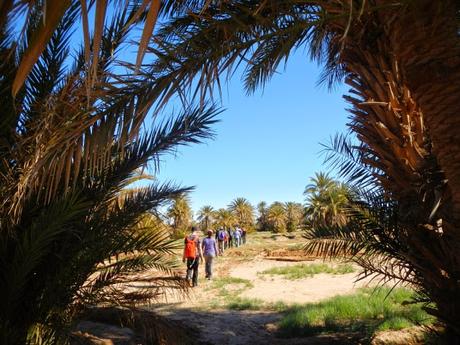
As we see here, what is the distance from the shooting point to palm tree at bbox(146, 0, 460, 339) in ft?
9.77

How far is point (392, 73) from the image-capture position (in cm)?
446

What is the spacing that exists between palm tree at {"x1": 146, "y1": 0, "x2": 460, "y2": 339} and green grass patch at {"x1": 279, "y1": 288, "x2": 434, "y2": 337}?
250 centimetres

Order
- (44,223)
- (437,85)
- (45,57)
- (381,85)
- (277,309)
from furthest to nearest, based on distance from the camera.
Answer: (277,309), (381,85), (45,57), (44,223), (437,85)

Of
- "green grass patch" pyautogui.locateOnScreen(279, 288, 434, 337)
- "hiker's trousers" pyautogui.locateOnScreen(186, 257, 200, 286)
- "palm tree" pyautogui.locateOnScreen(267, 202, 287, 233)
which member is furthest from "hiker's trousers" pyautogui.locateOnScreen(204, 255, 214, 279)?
"palm tree" pyautogui.locateOnScreen(267, 202, 287, 233)

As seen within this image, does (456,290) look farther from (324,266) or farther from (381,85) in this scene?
(324,266)

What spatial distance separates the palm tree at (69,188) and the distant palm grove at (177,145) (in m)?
0.02

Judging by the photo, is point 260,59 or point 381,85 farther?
point 381,85

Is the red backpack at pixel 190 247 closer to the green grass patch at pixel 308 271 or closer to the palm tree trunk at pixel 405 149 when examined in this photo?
the green grass patch at pixel 308 271

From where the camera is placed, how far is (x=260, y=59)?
3.96 meters

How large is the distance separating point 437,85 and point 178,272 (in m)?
3.57

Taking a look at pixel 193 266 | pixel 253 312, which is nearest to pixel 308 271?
pixel 193 266

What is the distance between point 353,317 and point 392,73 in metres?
5.50

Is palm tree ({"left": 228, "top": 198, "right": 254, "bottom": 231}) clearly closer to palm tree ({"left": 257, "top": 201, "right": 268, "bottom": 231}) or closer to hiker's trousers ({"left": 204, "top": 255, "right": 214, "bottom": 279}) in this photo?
palm tree ({"left": 257, "top": 201, "right": 268, "bottom": 231})

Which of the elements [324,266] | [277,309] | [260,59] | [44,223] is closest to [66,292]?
[44,223]
